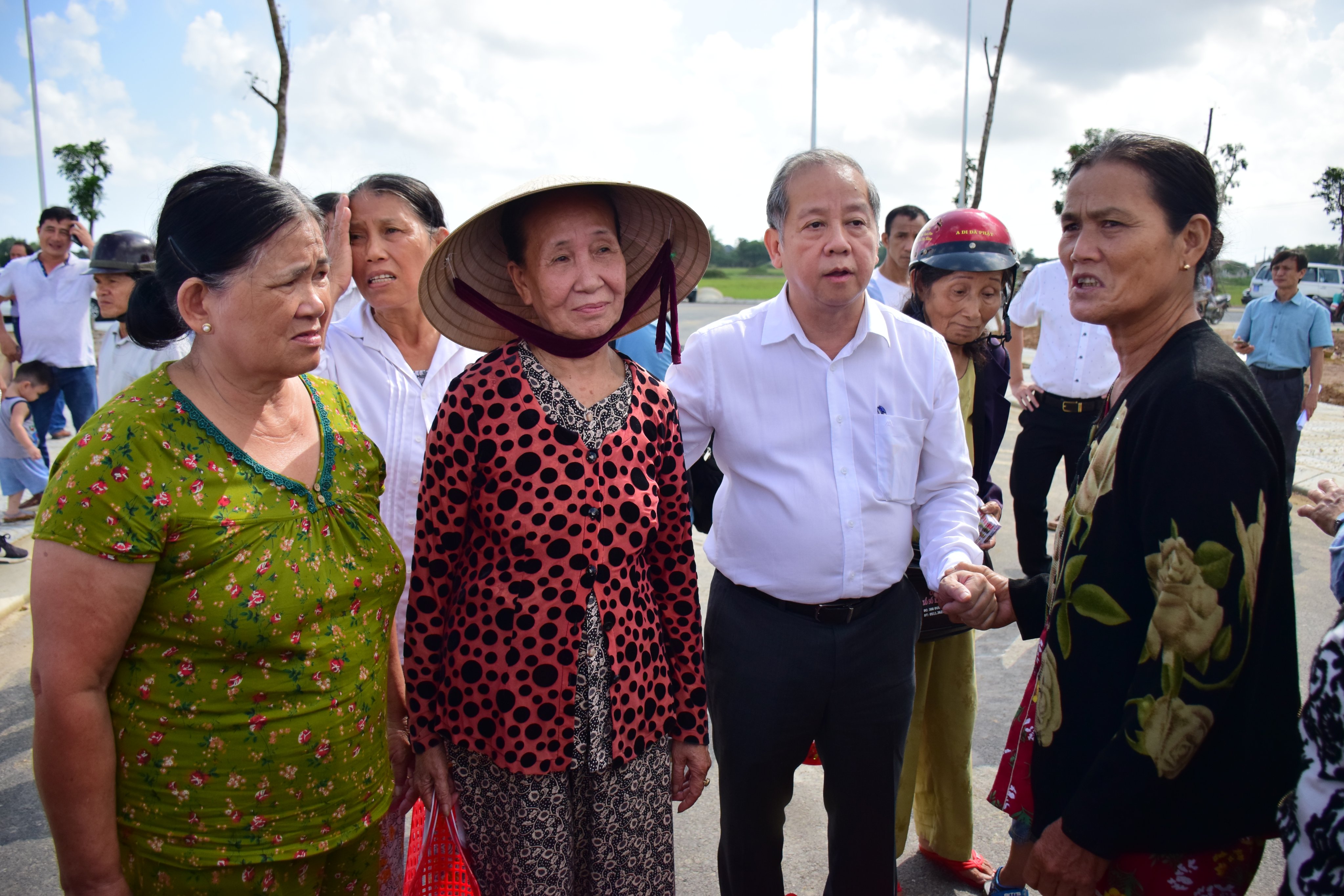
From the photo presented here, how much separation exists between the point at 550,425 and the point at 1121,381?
1288mm

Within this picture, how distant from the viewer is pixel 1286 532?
1.54 metres

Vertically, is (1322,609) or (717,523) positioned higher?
(717,523)

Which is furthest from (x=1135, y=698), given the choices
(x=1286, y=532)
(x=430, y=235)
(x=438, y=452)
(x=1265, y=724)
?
(x=430, y=235)

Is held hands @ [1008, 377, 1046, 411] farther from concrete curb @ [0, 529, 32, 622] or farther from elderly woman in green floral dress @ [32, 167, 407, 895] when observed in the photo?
concrete curb @ [0, 529, 32, 622]

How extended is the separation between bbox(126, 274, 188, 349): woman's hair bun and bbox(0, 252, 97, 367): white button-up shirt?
21.3 feet

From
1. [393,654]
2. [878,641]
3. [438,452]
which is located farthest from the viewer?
[878,641]

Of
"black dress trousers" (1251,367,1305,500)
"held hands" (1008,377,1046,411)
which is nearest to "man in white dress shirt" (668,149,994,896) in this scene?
"held hands" (1008,377,1046,411)

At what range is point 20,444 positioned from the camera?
260 inches

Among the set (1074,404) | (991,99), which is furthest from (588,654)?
(991,99)

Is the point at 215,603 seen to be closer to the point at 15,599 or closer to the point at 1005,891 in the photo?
the point at 1005,891

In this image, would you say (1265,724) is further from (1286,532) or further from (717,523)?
(717,523)

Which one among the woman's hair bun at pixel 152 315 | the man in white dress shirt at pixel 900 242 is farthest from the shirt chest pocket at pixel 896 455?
the man in white dress shirt at pixel 900 242

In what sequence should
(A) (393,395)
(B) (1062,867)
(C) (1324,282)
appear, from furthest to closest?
(C) (1324,282) → (A) (393,395) → (B) (1062,867)

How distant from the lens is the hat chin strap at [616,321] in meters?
1.93
